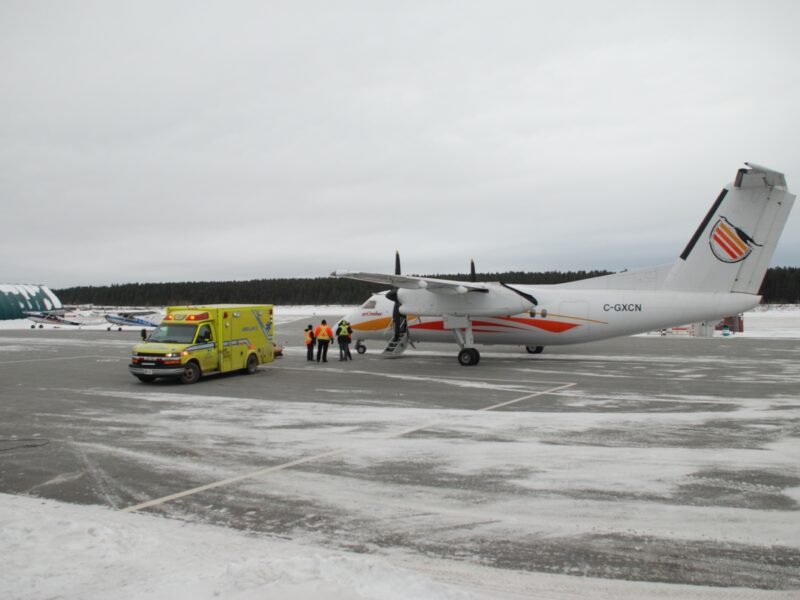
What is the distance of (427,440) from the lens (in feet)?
32.0

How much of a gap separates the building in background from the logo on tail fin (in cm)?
7997

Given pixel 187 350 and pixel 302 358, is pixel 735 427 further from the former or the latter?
pixel 302 358

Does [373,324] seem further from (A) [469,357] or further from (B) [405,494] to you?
(B) [405,494]

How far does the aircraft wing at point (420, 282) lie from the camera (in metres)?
20.5

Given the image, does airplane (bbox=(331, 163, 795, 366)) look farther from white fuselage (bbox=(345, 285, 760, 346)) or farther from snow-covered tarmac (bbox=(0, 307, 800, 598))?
snow-covered tarmac (bbox=(0, 307, 800, 598))

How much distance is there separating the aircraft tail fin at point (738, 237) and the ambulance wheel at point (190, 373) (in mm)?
16651

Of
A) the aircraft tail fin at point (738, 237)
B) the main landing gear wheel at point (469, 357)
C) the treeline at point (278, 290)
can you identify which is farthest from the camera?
the treeline at point (278, 290)

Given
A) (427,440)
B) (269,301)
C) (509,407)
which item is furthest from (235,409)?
(269,301)

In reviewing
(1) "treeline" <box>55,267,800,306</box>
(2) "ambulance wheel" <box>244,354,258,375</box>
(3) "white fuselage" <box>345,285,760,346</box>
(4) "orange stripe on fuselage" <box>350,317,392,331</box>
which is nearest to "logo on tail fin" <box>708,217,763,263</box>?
(3) "white fuselage" <box>345,285,760,346</box>

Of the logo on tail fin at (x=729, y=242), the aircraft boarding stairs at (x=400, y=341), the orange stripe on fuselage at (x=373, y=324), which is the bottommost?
the aircraft boarding stairs at (x=400, y=341)

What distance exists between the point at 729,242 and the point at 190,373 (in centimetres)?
1827

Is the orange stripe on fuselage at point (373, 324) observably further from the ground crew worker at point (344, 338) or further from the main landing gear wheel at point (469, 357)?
the main landing gear wheel at point (469, 357)

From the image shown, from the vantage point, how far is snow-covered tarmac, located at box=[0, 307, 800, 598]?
4.60 metres

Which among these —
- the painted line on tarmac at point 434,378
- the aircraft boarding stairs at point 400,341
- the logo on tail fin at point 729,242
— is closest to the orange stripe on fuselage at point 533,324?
the aircraft boarding stairs at point 400,341
